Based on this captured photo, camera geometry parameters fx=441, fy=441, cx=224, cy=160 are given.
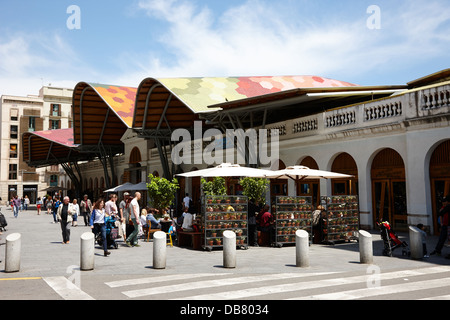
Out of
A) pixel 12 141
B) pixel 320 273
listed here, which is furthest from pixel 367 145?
pixel 12 141

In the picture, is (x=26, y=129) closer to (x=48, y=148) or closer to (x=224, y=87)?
(x=48, y=148)

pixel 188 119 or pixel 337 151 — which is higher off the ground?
pixel 188 119

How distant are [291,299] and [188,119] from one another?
29.1 metres

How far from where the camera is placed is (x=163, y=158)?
34875 millimetres

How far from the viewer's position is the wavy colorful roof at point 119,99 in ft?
122

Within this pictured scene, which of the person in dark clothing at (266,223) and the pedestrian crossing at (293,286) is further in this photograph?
the person in dark clothing at (266,223)

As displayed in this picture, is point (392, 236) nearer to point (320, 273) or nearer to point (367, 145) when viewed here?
point (320, 273)

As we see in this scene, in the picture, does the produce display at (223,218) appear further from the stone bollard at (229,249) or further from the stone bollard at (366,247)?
the stone bollard at (366,247)

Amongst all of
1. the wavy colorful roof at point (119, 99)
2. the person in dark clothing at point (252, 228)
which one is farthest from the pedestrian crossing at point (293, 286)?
the wavy colorful roof at point (119, 99)

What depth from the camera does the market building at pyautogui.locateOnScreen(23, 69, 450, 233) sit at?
1636 centimetres

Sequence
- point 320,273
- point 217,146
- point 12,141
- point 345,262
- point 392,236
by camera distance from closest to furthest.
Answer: point 320,273
point 345,262
point 392,236
point 217,146
point 12,141

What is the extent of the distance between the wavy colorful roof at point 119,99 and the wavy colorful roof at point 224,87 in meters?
8.15

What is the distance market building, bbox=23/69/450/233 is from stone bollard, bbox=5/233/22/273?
12648mm
